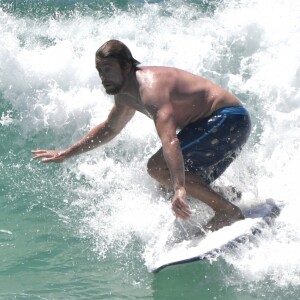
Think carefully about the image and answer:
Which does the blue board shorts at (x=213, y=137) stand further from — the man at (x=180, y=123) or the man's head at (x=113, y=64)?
the man's head at (x=113, y=64)

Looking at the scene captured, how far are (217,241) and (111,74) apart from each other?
49.9 inches

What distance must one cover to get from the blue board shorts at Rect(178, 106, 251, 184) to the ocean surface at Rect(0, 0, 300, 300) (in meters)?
0.52

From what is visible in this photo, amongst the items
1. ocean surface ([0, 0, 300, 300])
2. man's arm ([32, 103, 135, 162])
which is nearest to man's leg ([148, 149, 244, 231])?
ocean surface ([0, 0, 300, 300])

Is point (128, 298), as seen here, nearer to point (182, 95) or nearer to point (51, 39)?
point (182, 95)

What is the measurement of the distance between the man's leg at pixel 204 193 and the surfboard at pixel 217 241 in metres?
0.07

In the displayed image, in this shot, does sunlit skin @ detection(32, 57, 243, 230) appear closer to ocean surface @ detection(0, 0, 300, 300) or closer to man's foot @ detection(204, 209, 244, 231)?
man's foot @ detection(204, 209, 244, 231)

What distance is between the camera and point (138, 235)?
4.82m

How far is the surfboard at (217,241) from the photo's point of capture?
4297mm

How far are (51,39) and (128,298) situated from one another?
5.56m

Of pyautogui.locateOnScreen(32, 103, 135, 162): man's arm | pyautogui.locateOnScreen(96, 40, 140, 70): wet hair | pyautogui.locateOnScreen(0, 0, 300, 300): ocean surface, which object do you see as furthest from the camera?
pyautogui.locateOnScreen(32, 103, 135, 162): man's arm

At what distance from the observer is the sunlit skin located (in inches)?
156

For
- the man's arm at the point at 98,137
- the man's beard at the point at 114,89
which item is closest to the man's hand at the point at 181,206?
the man's beard at the point at 114,89

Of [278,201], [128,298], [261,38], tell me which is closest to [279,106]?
[261,38]

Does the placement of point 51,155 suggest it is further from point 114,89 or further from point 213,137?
point 213,137
